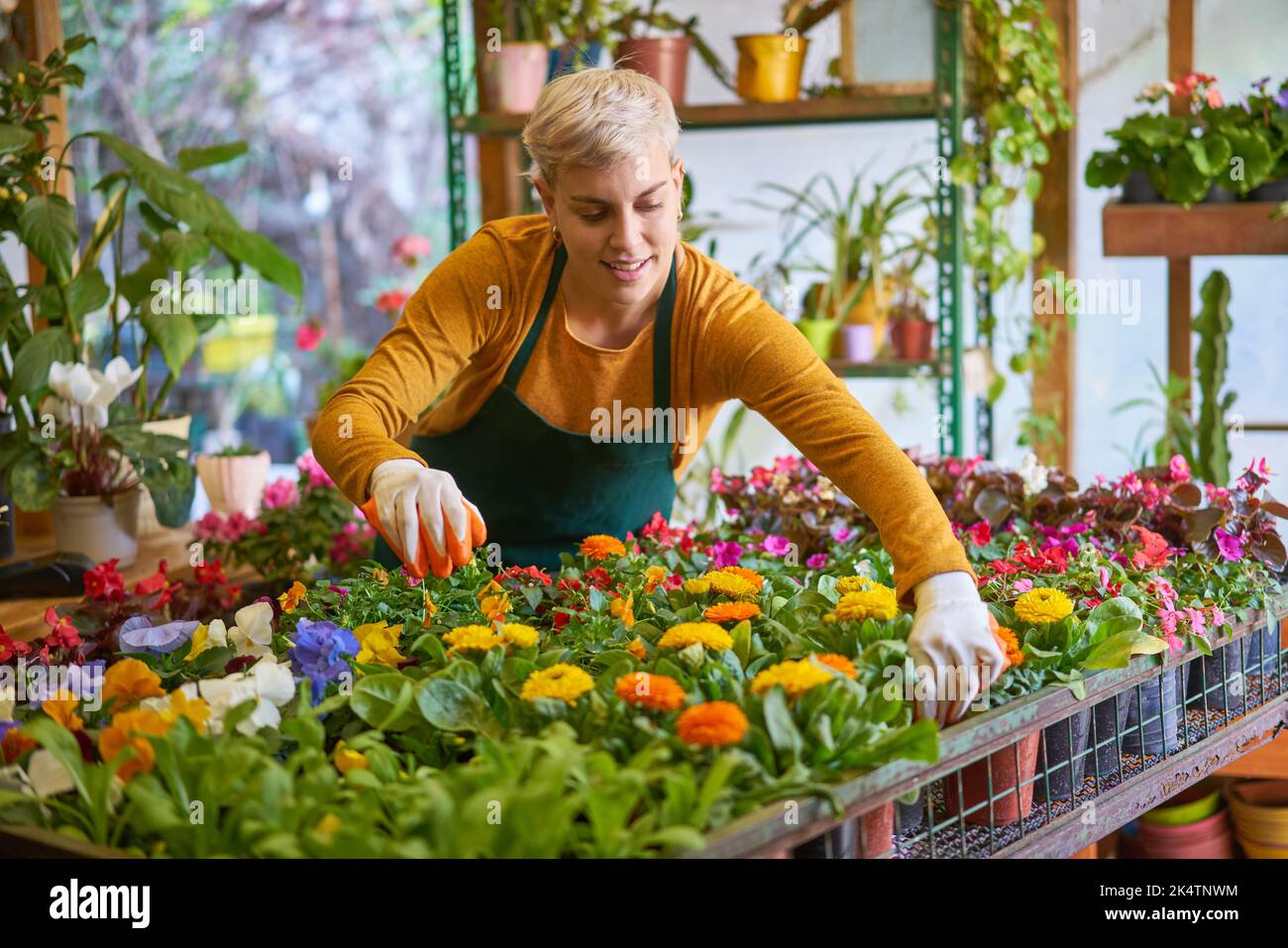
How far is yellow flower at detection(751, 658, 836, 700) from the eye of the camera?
41.2 inches

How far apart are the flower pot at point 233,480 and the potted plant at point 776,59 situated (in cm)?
138

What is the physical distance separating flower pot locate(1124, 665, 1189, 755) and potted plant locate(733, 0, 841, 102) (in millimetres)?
1942

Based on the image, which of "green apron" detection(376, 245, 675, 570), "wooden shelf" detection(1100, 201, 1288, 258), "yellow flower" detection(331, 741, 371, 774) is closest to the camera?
"yellow flower" detection(331, 741, 371, 774)

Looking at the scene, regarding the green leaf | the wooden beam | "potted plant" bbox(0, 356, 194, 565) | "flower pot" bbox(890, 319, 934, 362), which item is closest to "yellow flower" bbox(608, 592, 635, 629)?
"potted plant" bbox(0, 356, 194, 565)

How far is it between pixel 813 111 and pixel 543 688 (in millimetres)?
2222

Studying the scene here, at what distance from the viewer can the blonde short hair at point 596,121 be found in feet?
4.87

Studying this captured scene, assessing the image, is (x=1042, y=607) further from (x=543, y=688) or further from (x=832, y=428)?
(x=543, y=688)

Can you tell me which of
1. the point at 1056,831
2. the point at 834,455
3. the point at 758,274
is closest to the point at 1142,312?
the point at 758,274

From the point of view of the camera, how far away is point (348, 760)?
1.04 metres

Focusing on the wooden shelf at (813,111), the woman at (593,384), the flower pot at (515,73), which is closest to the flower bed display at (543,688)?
the woman at (593,384)

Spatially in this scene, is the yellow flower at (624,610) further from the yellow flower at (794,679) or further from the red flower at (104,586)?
the red flower at (104,586)

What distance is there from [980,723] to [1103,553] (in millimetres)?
622

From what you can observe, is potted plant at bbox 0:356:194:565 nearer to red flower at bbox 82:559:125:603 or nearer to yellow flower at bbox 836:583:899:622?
red flower at bbox 82:559:125:603

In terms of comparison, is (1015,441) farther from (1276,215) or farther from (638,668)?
(638,668)
